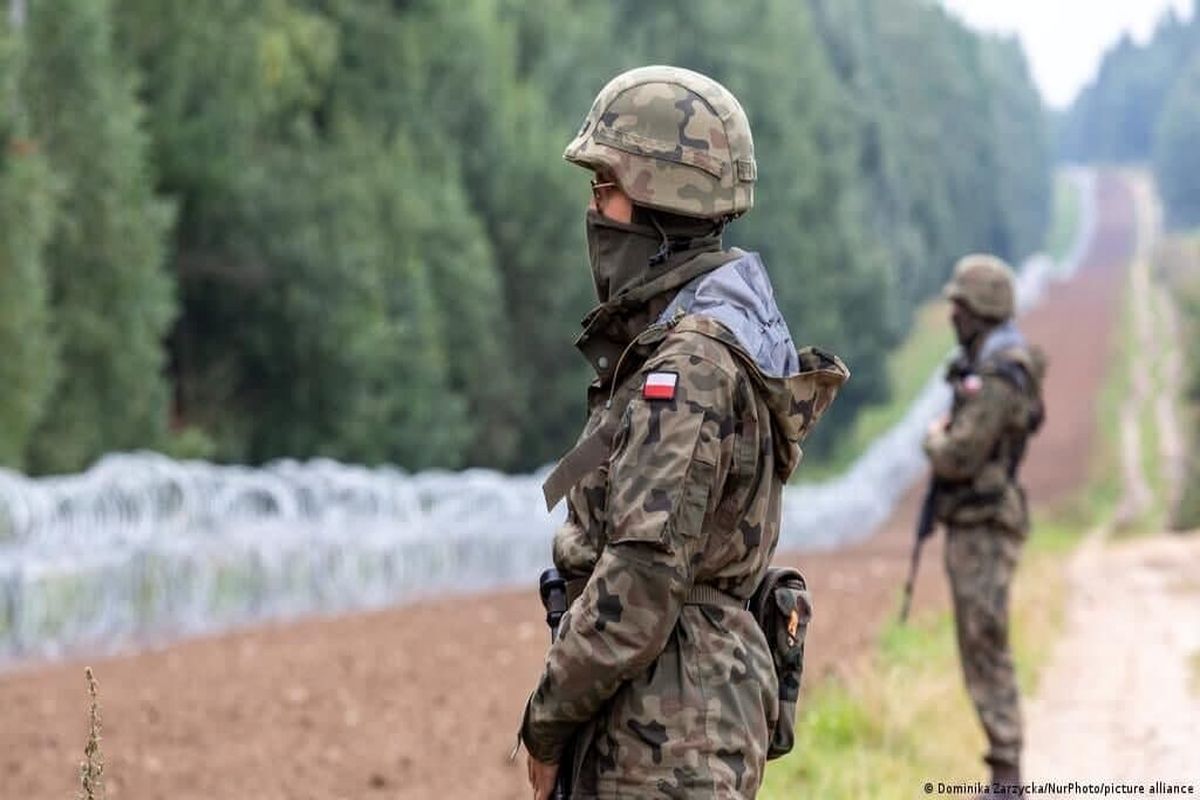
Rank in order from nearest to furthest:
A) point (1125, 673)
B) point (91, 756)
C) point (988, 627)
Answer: point (91, 756)
point (988, 627)
point (1125, 673)

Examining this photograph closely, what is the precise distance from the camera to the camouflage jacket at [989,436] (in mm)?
7949

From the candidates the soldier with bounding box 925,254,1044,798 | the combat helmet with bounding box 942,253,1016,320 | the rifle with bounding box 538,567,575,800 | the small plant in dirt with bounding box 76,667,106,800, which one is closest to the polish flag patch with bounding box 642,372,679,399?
the rifle with bounding box 538,567,575,800

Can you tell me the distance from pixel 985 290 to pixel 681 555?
4.76m

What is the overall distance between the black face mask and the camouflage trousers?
14.1ft

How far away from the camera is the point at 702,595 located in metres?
3.81

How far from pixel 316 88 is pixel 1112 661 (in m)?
16.8

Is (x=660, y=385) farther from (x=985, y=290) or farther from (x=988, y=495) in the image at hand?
(x=985, y=290)

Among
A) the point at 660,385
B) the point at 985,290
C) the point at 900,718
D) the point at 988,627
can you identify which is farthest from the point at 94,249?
the point at 660,385

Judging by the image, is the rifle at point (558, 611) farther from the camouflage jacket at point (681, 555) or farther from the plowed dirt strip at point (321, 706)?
the plowed dirt strip at point (321, 706)

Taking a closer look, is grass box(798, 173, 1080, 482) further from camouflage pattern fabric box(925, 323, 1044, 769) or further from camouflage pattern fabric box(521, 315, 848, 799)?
camouflage pattern fabric box(521, 315, 848, 799)

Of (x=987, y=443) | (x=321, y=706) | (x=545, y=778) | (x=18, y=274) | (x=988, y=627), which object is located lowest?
(x=321, y=706)

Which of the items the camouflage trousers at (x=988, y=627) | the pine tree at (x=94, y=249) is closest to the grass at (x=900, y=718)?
the camouflage trousers at (x=988, y=627)

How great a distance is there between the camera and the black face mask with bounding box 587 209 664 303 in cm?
396

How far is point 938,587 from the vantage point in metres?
19.5
